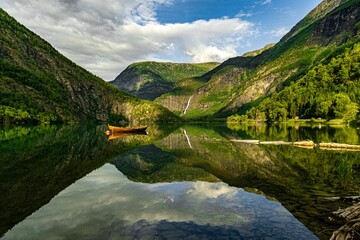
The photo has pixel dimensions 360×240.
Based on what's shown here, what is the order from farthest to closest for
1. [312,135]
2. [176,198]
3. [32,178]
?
[312,135]
[32,178]
[176,198]

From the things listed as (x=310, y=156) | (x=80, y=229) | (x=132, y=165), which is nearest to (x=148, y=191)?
(x=80, y=229)

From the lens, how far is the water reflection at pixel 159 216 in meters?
18.5

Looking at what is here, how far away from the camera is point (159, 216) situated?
22.2 m

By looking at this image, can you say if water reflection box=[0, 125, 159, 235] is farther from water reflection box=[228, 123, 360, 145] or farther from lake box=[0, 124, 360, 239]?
water reflection box=[228, 123, 360, 145]

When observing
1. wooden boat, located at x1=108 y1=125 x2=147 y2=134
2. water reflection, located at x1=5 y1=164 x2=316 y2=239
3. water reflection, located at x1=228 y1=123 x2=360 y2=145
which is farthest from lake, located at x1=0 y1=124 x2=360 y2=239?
wooden boat, located at x1=108 y1=125 x2=147 y2=134

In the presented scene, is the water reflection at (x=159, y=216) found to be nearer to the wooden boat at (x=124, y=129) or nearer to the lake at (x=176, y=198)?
the lake at (x=176, y=198)

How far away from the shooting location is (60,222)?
20.9 m

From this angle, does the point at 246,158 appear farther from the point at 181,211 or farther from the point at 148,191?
the point at 181,211

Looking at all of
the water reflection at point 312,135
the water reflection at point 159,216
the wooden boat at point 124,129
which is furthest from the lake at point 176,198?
the wooden boat at point 124,129

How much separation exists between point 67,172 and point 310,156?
37.3m

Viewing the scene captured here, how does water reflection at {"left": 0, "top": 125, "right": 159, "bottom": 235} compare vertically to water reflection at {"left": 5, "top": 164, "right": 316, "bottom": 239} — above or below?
above

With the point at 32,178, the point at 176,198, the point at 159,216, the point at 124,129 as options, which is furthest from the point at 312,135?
the point at 159,216

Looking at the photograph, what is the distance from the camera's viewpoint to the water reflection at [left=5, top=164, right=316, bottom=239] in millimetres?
18516

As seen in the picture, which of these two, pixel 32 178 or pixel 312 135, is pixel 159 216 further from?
pixel 312 135
